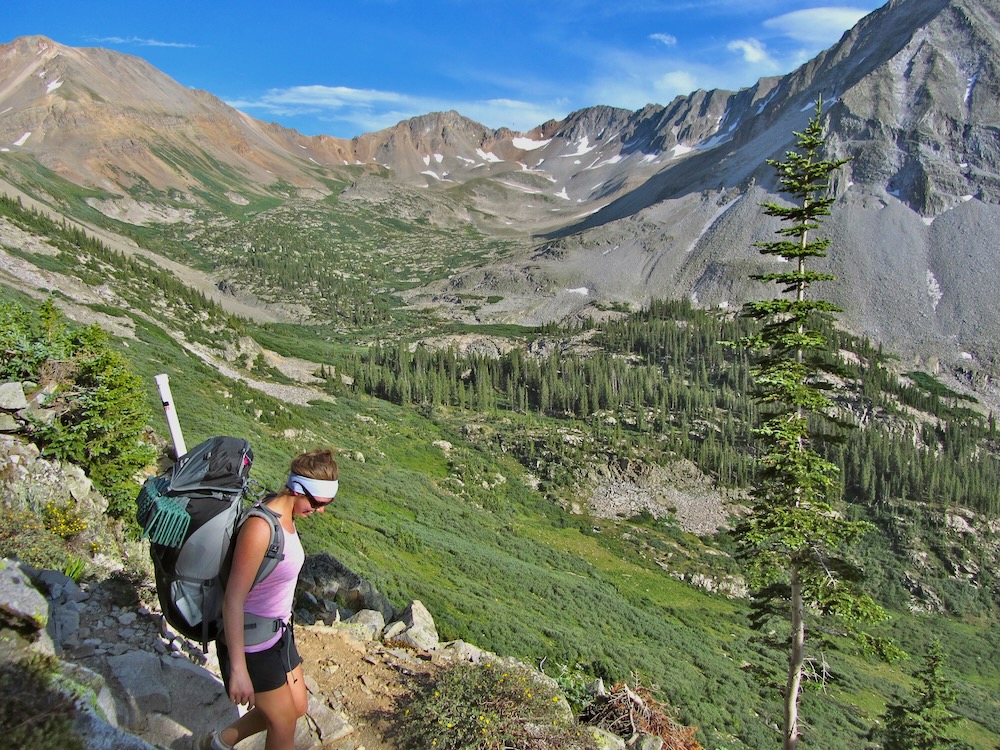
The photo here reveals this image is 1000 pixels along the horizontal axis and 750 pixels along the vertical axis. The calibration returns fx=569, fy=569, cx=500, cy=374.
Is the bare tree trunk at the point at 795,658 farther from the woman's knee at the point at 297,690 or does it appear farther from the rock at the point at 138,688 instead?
the rock at the point at 138,688

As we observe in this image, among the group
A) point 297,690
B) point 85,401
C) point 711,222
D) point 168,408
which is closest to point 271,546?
point 297,690

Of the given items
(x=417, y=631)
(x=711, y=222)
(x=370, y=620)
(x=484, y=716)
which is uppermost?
(x=711, y=222)

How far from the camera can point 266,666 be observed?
510 centimetres

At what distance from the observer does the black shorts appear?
5047 mm

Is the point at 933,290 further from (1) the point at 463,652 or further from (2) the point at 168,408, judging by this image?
(2) the point at 168,408

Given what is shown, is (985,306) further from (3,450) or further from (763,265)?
(3,450)

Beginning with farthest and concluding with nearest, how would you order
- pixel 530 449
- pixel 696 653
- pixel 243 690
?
pixel 530 449 < pixel 696 653 < pixel 243 690

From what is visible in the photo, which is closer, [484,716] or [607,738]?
[484,716]

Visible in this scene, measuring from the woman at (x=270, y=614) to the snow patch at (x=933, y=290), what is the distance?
12081 cm

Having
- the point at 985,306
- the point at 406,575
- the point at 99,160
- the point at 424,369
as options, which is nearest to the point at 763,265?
the point at 985,306

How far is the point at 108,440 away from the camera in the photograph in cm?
1210

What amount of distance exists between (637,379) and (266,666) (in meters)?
88.7

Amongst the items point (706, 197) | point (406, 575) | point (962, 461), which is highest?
point (706, 197)

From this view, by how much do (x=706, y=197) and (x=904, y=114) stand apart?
44.9 m
